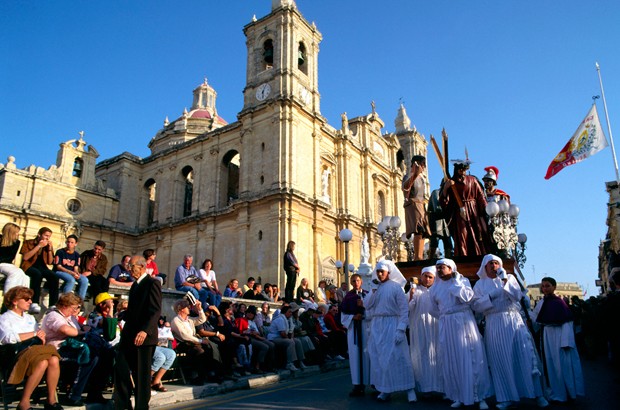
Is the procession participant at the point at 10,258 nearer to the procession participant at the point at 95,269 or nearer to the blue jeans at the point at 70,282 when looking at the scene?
the blue jeans at the point at 70,282

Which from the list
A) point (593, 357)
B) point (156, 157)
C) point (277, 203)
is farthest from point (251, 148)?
point (593, 357)

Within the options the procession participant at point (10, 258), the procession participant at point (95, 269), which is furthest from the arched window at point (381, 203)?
the procession participant at point (10, 258)

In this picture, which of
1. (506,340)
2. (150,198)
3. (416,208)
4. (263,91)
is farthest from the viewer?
(150,198)

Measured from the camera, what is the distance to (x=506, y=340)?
5.81m

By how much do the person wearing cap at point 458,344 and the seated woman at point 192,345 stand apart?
4010 mm

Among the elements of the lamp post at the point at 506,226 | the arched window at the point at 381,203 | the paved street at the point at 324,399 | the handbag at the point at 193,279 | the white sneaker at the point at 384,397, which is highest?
the arched window at the point at 381,203

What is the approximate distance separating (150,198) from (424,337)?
33608mm

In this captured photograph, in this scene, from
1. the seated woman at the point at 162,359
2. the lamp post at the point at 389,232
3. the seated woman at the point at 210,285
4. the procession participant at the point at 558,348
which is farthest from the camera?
the lamp post at the point at 389,232

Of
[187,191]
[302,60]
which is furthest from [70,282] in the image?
[187,191]

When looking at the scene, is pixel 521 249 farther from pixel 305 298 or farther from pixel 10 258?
pixel 10 258

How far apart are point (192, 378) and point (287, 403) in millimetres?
2635

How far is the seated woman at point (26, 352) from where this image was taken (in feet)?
16.8

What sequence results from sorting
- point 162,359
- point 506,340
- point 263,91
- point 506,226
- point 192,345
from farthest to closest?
point 263,91, point 506,226, point 192,345, point 162,359, point 506,340

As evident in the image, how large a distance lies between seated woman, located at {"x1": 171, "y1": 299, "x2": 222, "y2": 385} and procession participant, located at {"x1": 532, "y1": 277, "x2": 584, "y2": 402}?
202 inches
